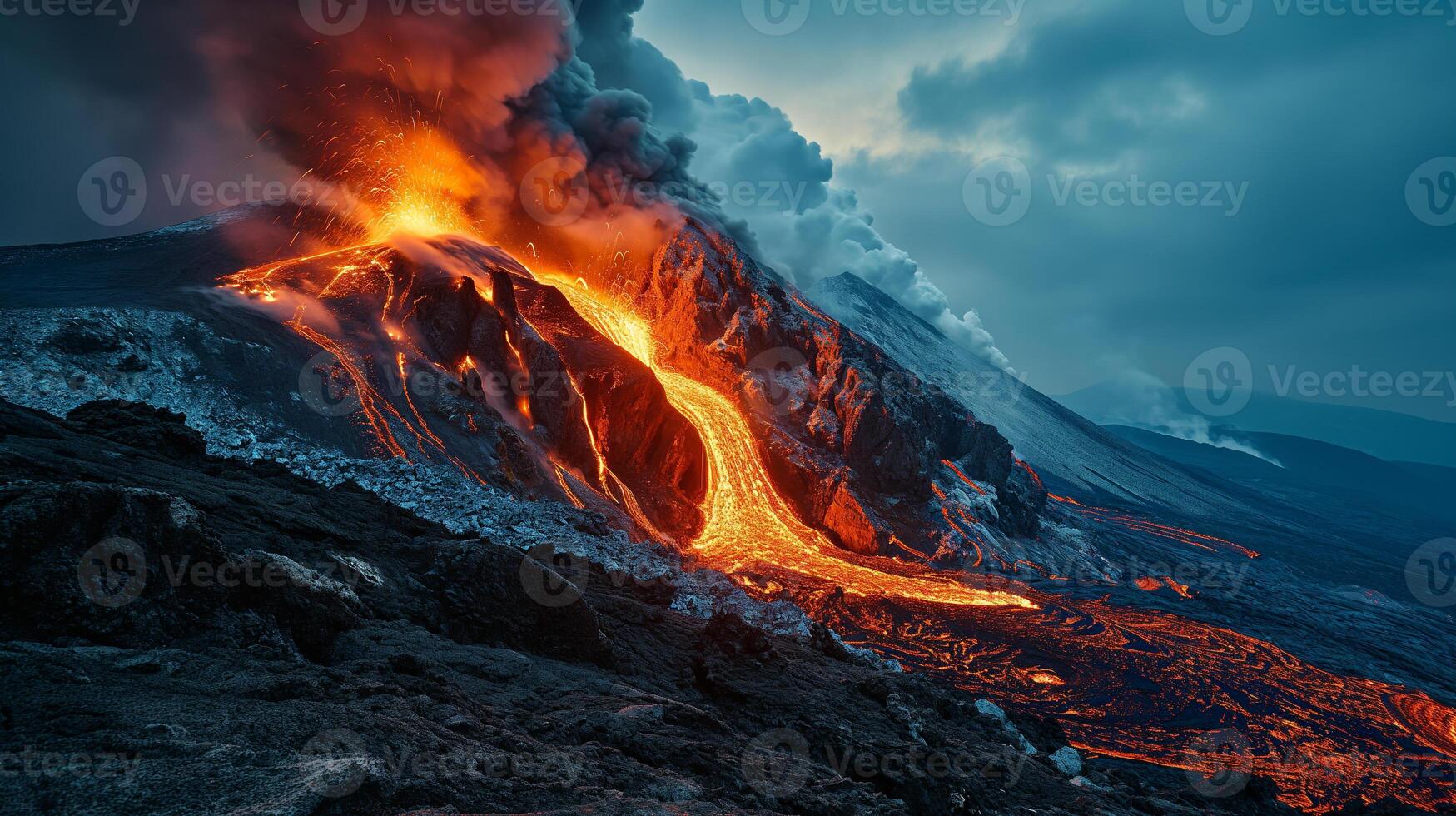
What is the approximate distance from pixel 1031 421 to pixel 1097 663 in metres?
151

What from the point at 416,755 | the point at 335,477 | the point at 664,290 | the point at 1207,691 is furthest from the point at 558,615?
the point at 664,290

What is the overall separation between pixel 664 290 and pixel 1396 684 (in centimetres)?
6596

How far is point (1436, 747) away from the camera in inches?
1188
